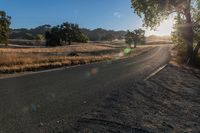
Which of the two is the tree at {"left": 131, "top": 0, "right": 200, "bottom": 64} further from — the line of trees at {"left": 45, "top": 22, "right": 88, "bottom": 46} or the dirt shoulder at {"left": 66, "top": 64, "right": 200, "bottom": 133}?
the line of trees at {"left": 45, "top": 22, "right": 88, "bottom": 46}

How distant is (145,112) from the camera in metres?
9.48

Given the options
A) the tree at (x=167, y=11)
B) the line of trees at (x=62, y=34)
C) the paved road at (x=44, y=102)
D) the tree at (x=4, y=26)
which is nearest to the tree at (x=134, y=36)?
the line of trees at (x=62, y=34)

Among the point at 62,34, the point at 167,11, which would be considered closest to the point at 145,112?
the point at 167,11

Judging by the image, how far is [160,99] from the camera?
11.9m

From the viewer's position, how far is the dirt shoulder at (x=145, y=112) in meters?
7.68

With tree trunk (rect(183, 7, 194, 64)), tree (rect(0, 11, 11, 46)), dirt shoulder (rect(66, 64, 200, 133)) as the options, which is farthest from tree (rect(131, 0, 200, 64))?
tree (rect(0, 11, 11, 46))

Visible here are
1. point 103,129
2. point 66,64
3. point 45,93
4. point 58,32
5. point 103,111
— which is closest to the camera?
point 103,129

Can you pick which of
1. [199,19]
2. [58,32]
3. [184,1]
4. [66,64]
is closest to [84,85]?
[66,64]

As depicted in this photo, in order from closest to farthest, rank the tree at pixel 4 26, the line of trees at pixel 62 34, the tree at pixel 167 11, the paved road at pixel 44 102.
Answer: the paved road at pixel 44 102
the tree at pixel 167 11
the tree at pixel 4 26
the line of trees at pixel 62 34

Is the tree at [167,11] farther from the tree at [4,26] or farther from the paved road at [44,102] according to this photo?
the tree at [4,26]

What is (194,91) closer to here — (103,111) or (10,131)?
(103,111)

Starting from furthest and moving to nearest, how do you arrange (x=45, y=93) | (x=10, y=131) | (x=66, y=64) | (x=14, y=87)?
(x=66, y=64) → (x=14, y=87) → (x=45, y=93) → (x=10, y=131)

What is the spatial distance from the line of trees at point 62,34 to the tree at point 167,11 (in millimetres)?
83386

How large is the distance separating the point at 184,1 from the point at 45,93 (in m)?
21.7
